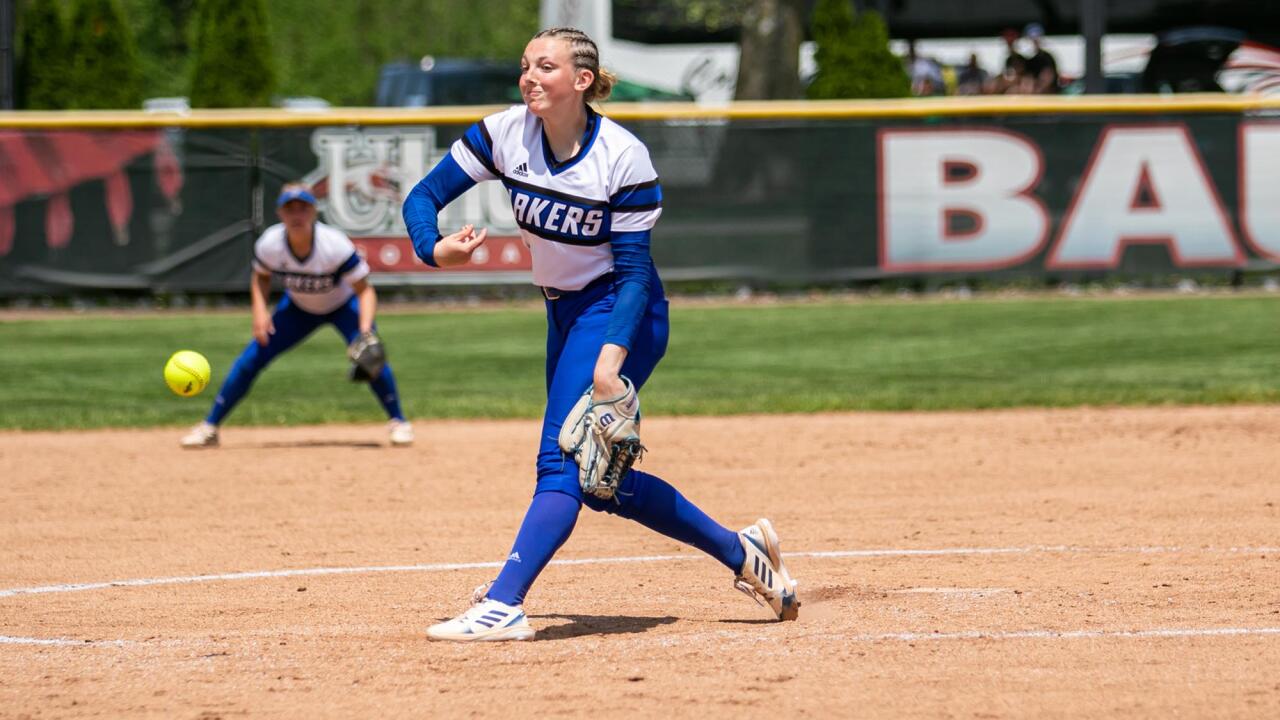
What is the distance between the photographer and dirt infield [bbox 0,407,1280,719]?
14.9ft

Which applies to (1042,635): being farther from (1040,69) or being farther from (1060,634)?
(1040,69)

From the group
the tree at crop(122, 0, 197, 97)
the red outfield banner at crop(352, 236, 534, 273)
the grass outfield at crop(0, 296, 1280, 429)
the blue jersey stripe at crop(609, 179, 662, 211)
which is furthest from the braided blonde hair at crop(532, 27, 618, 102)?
the tree at crop(122, 0, 197, 97)

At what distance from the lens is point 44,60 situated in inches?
972

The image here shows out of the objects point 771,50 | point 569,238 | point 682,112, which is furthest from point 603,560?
point 771,50

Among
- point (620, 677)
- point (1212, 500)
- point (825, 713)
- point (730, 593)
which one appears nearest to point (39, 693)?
point (620, 677)

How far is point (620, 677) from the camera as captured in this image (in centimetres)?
469

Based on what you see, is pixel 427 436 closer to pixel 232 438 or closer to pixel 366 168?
pixel 232 438

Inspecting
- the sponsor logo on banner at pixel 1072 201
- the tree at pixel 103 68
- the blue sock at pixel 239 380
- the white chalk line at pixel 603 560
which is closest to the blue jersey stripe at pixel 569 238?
the white chalk line at pixel 603 560

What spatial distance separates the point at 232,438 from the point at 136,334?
616cm

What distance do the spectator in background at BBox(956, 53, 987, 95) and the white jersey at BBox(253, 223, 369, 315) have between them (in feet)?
47.1

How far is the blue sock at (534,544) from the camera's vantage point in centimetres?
510

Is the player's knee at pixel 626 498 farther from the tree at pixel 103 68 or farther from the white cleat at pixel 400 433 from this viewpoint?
the tree at pixel 103 68

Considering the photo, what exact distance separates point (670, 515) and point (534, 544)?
49cm

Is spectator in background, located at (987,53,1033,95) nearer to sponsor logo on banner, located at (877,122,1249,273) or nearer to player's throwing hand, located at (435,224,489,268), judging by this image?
sponsor logo on banner, located at (877,122,1249,273)
